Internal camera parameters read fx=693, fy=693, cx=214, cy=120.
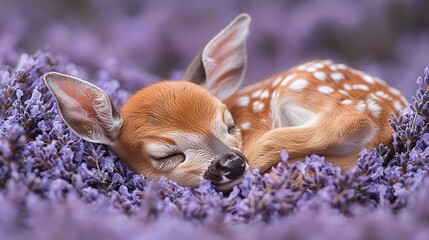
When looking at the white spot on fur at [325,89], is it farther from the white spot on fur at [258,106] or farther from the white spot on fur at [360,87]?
the white spot on fur at [258,106]

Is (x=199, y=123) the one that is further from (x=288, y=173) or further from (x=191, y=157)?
(x=288, y=173)

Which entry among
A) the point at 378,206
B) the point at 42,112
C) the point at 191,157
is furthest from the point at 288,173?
the point at 42,112

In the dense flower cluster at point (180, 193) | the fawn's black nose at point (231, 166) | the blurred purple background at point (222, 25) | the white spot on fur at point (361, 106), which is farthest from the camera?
the blurred purple background at point (222, 25)

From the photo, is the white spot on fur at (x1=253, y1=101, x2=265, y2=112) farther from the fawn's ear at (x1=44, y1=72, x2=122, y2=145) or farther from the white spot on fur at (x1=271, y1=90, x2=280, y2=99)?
the fawn's ear at (x1=44, y1=72, x2=122, y2=145)

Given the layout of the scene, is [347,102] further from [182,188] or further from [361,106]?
[182,188]

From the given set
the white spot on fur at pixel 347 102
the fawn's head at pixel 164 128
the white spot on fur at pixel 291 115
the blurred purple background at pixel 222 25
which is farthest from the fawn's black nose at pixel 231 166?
the blurred purple background at pixel 222 25
